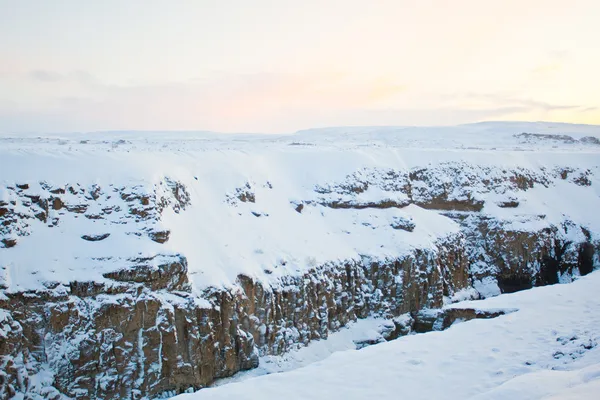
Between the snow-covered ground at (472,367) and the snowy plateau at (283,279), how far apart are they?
0.07 metres

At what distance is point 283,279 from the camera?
2850 centimetres

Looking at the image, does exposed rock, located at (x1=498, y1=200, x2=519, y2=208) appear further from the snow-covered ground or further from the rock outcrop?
the snow-covered ground

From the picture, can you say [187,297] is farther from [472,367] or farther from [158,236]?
[472,367]

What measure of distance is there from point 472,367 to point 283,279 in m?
16.8

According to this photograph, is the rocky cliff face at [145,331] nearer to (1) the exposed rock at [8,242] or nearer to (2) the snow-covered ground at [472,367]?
(1) the exposed rock at [8,242]

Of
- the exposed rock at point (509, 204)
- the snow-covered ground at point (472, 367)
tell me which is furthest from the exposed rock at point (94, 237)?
the exposed rock at point (509, 204)

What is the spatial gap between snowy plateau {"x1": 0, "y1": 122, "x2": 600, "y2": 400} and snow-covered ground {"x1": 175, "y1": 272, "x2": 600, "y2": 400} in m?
0.07

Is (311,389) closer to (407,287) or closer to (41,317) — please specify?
(41,317)

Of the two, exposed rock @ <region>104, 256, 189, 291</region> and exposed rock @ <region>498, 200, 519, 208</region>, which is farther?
exposed rock @ <region>498, 200, 519, 208</region>

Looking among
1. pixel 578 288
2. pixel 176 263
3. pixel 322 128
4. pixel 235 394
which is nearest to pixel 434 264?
pixel 578 288

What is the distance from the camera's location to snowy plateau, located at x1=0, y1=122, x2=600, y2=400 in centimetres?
1325

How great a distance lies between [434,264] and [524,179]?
57.7 feet

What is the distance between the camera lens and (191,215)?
29188 millimetres

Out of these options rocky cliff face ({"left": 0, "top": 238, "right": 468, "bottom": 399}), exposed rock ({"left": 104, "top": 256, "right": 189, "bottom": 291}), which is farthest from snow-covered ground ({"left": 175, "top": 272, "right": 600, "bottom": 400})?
exposed rock ({"left": 104, "top": 256, "right": 189, "bottom": 291})
